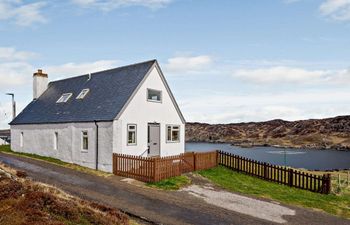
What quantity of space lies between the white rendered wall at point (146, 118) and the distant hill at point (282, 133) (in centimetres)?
8805

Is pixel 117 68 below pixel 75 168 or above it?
above

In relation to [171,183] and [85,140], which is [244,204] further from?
[85,140]

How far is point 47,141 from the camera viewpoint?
92.2 feet

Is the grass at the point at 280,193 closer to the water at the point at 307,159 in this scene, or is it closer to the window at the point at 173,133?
the window at the point at 173,133

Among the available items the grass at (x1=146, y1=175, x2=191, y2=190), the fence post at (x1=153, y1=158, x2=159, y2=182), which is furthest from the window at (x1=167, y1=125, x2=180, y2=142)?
the fence post at (x1=153, y1=158, x2=159, y2=182)

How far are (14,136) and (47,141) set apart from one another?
8.35m

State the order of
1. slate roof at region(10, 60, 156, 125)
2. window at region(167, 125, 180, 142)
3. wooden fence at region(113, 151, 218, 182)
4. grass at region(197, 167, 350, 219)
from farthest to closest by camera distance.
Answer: window at region(167, 125, 180, 142)
slate roof at region(10, 60, 156, 125)
wooden fence at region(113, 151, 218, 182)
grass at region(197, 167, 350, 219)

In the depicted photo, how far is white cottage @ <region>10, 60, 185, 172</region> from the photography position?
22.7 metres

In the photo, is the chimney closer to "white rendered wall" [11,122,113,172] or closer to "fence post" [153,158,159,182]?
"white rendered wall" [11,122,113,172]

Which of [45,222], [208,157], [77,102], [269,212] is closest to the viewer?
[45,222]

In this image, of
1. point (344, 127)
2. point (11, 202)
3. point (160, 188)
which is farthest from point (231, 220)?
point (344, 127)

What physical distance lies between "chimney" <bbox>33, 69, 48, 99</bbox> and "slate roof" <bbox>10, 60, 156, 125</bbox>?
2.46 m

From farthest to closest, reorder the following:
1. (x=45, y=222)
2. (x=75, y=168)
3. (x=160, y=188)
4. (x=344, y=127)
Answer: (x=344, y=127) → (x=75, y=168) → (x=160, y=188) → (x=45, y=222)

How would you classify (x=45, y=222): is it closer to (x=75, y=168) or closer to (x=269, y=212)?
(x=269, y=212)
